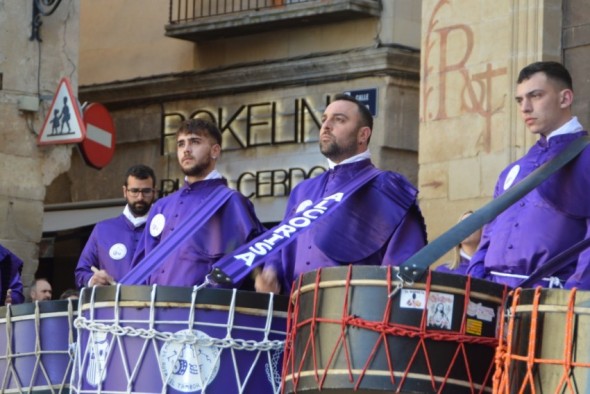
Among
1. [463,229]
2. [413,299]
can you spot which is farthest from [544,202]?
[413,299]

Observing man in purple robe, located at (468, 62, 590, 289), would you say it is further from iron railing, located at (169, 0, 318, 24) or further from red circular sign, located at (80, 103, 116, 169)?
iron railing, located at (169, 0, 318, 24)

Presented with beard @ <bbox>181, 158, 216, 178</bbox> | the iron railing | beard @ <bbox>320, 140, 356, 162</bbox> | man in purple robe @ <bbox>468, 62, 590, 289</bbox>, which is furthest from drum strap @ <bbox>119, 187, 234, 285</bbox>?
the iron railing

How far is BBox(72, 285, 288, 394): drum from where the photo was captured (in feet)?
21.5

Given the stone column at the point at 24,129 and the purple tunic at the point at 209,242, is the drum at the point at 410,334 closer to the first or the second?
the purple tunic at the point at 209,242

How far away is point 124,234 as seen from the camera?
9.69 meters

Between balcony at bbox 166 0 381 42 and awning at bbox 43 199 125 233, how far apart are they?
1552 mm

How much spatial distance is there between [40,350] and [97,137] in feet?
20.6

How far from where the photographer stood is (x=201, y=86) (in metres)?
15.4

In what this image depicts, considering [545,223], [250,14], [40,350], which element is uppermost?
[250,14]

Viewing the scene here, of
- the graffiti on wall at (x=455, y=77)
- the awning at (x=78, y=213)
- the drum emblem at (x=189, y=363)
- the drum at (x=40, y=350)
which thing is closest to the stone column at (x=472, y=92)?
the graffiti on wall at (x=455, y=77)

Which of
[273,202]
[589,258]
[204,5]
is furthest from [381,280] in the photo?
[204,5]

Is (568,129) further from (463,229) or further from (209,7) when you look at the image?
(209,7)

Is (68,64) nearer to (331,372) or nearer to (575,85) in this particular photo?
(575,85)

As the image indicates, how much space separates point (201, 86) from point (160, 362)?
354 inches
